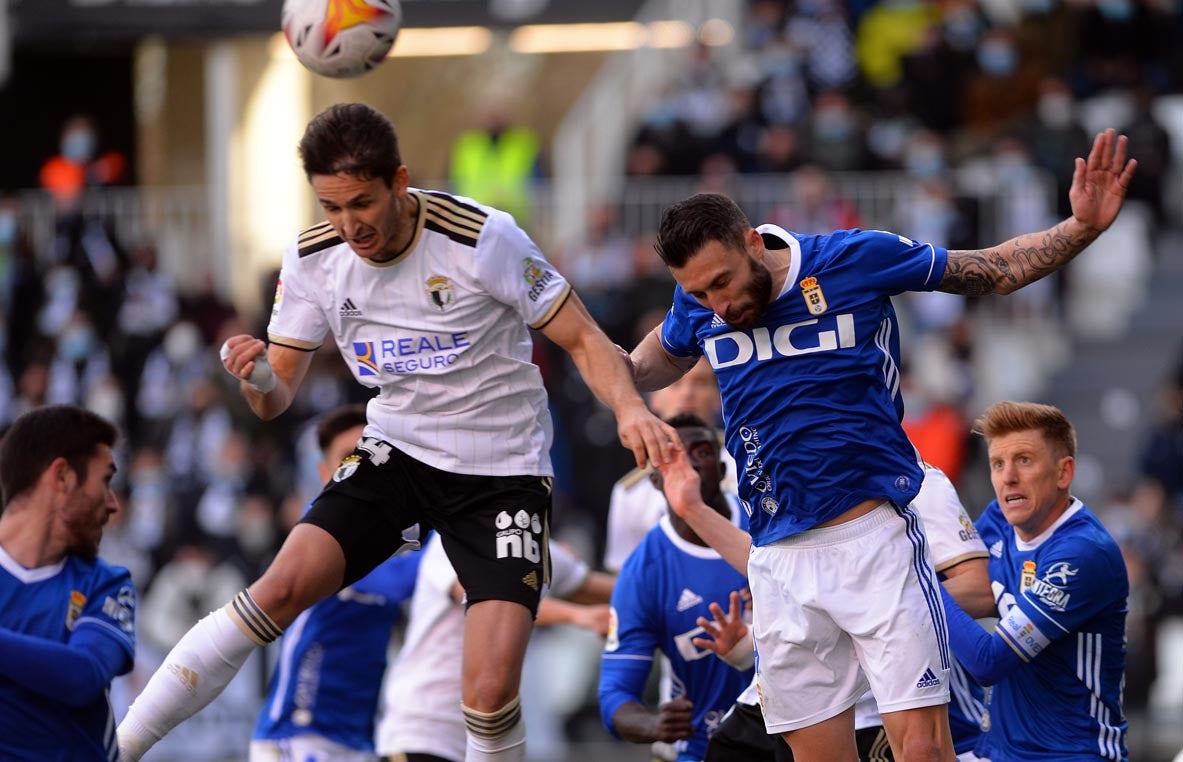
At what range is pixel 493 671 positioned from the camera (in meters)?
6.19

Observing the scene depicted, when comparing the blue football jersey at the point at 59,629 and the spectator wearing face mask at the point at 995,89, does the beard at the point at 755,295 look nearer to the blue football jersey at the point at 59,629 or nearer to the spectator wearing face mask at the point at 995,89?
the blue football jersey at the point at 59,629

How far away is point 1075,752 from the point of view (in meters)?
6.30

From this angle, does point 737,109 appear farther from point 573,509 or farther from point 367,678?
point 367,678

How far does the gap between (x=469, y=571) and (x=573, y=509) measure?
9.22 metres

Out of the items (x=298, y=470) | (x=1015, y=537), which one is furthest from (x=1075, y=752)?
(x=298, y=470)

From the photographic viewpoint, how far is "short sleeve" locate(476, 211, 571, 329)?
6289 millimetres

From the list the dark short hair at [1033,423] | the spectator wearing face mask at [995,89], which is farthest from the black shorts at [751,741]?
the spectator wearing face mask at [995,89]

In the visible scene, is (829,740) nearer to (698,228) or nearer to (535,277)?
(698,228)

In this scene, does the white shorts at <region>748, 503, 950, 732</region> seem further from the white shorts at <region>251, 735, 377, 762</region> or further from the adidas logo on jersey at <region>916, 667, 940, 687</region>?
the white shorts at <region>251, 735, 377, 762</region>

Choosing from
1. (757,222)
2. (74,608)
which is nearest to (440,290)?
(74,608)

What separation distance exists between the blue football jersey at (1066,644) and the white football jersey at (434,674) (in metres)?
2.28

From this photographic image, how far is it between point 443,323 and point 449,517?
713mm

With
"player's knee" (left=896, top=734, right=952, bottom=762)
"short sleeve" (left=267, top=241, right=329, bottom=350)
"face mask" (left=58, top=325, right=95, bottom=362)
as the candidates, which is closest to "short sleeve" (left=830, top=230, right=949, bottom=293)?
"player's knee" (left=896, top=734, right=952, bottom=762)

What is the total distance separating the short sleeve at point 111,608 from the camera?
5914 mm
